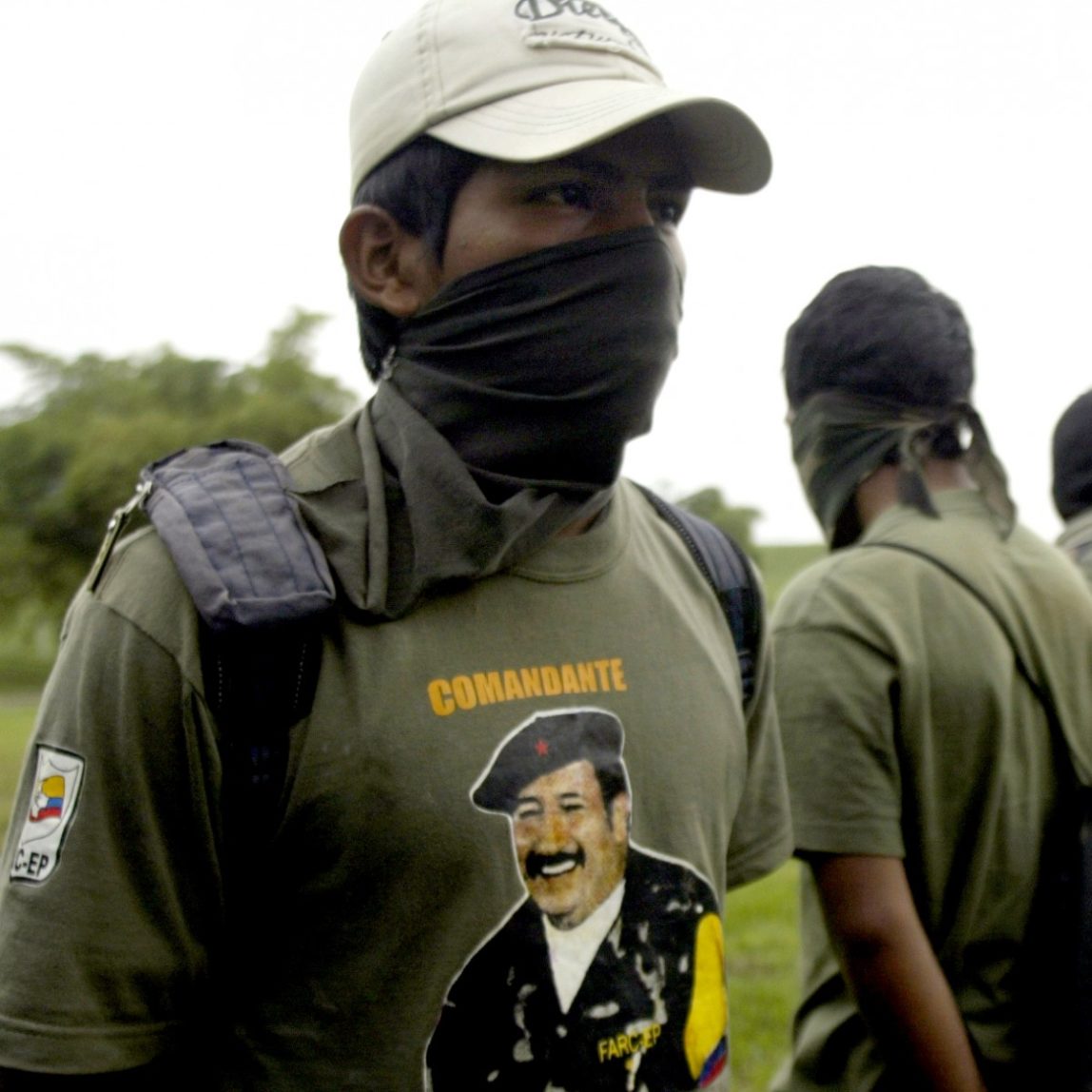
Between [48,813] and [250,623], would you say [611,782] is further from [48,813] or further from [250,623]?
[48,813]

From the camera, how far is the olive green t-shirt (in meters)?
1.48

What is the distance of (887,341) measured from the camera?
2.44 m

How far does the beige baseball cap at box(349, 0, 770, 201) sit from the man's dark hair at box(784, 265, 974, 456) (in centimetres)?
60

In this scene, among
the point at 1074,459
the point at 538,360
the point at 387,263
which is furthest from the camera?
the point at 1074,459

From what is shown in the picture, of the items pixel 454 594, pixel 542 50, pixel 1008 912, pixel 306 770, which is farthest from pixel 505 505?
pixel 1008 912

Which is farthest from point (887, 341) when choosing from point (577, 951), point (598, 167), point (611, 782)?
point (577, 951)

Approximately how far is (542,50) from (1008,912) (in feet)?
5.08

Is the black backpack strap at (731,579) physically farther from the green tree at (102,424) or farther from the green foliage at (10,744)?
the green tree at (102,424)

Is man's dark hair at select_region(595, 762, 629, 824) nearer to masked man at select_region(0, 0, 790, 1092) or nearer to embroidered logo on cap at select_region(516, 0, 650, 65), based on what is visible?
masked man at select_region(0, 0, 790, 1092)

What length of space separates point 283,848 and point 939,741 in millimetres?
1194

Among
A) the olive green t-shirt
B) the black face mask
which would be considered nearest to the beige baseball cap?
the black face mask

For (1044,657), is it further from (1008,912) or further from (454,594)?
(454,594)

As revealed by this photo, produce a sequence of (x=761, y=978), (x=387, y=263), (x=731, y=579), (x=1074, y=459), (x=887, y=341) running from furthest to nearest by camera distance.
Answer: (x=761, y=978) < (x=1074, y=459) < (x=887, y=341) < (x=731, y=579) < (x=387, y=263)

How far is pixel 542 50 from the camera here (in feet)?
6.02
